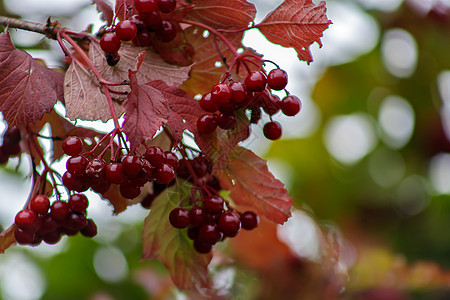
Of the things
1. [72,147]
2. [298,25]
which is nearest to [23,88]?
[72,147]

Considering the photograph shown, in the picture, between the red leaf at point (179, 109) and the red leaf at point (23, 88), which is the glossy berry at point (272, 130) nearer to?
the red leaf at point (179, 109)

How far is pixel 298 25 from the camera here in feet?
2.84

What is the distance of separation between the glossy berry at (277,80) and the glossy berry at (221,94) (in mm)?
65

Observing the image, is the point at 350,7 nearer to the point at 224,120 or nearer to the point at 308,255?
the point at 308,255

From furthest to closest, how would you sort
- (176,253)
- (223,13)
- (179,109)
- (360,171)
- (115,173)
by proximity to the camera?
1. (360,171)
2. (176,253)
3. (223,13)
4. (179,109)
5. (115,173)

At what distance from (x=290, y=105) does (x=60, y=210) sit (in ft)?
1.30

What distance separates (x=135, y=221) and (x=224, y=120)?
1768mm

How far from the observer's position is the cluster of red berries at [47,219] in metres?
0.82

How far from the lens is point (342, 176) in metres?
2.66

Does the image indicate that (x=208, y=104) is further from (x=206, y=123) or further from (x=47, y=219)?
(x=47, y=219)

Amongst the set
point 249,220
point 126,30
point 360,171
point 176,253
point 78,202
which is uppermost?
point 126,30

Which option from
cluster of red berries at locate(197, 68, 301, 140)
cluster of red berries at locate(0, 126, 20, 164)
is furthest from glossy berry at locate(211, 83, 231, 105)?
cluster of red berries at locate(0, 126, 20, 164)

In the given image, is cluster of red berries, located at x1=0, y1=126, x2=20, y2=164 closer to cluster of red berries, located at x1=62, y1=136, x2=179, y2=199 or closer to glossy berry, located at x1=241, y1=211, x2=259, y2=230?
cluster of red berries, located at x1=62, y1=136, x2=179, y2=199

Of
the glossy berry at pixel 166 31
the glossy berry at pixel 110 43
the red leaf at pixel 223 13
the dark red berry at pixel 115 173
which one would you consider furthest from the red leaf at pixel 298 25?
the dark red berry at pixel 115 173
